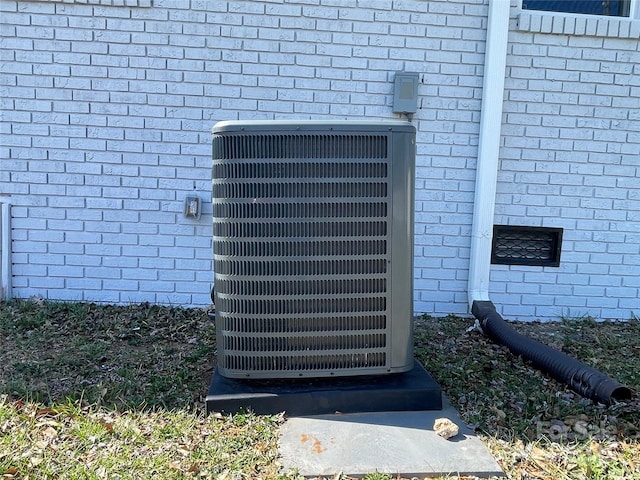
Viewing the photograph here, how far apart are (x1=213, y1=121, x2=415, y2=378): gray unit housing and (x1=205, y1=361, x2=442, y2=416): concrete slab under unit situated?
0.08 m

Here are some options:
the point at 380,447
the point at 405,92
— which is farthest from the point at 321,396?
the point at 405,92

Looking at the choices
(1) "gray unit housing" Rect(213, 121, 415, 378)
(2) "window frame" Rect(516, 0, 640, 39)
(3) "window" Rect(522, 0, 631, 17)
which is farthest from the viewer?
(3) "window" Rect(522, 0, 631, 17)

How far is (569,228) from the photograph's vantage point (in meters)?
4.25

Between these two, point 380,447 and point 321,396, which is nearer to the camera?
point 380,447

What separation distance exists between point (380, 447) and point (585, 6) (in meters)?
3.99

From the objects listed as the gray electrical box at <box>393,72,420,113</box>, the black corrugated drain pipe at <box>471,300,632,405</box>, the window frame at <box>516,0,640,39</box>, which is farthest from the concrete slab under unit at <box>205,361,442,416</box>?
the window frame at <box>516,0,640,39</box>

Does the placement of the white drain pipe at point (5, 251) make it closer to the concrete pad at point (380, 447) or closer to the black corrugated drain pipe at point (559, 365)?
the concrete pad at point (380, 447)

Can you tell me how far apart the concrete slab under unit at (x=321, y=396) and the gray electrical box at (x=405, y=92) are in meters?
2.20

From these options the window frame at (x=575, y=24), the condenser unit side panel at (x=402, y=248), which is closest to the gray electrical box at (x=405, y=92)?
the window frame at (x=575, y=24)

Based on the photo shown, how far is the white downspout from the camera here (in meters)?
3.89

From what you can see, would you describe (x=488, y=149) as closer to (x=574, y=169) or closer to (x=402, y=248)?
(x=574, y=169)

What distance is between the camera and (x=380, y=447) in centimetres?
224

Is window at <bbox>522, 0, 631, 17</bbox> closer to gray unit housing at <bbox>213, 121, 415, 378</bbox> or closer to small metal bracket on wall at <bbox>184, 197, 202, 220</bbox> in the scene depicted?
gray unit housing at <bbox>213, 121, 415, 378</bbox>

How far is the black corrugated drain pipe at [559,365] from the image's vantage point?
2.66m
